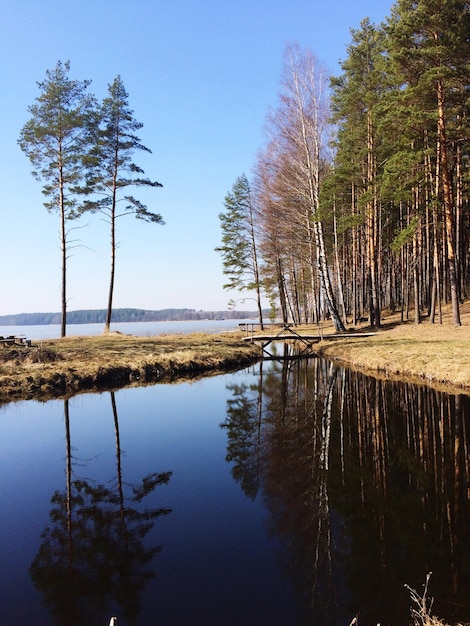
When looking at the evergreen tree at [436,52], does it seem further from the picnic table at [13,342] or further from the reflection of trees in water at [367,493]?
the picnic table at [13,342]

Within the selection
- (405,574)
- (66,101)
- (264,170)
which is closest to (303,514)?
(405,574)

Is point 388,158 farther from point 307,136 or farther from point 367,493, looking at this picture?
point 367,493

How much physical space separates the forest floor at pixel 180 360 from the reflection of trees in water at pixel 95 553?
9205 mm

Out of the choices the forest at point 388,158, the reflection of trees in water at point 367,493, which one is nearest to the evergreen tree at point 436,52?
the forest at point 388,158

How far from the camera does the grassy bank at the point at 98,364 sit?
1568 centimetres

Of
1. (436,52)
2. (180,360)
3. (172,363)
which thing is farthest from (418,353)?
(436,52)

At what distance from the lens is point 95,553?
4949mm

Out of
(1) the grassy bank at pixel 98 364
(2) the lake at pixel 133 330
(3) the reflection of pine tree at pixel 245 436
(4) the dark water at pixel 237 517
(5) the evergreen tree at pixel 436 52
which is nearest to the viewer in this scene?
(4) the dark water at pixel 237 517

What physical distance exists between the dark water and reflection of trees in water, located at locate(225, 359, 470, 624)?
0.03 m

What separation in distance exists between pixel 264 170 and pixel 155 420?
27685mm

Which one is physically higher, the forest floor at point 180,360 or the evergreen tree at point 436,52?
the evergreen tree at point 436,52

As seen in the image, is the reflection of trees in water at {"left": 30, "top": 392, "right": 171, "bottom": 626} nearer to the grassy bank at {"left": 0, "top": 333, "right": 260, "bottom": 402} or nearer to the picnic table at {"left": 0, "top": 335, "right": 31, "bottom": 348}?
the grassy bank at {"left": 0, "top": 333, "right": 260, "bottom": 402}

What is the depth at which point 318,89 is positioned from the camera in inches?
1015

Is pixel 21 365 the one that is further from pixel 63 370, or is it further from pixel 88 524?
pixel 88 524
